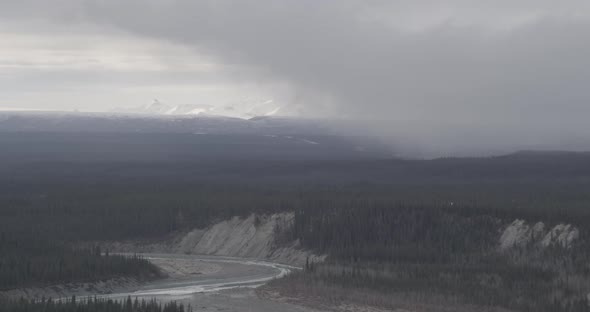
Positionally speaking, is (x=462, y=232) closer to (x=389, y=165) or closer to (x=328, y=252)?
(x=328, y=252)

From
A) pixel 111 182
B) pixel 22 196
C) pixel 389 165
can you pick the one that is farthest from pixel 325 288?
pixel 389 165

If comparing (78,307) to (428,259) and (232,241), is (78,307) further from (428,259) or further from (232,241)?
(232,241)

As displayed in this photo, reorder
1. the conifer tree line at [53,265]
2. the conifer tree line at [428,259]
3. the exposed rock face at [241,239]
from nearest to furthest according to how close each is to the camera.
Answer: the conifer tree line at [428,259] → the conifer tree line at [53,265] → the exposed rock face at [241,239]

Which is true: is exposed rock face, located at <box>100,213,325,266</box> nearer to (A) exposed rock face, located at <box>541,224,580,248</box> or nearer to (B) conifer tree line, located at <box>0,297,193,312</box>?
(A) exposed rock face, located at <box>541,224,580,248</box>

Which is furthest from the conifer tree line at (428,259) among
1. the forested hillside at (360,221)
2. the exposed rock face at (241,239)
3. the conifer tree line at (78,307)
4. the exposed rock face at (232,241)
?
the conifer tree line at (78,307)

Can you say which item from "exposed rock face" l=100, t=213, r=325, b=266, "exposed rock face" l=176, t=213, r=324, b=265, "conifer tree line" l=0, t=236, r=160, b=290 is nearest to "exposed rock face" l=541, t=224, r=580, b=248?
"exposed rock face" l=176, t=213, r=324, b=265

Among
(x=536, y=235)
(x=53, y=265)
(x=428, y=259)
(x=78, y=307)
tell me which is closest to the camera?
(x=78, y=307)

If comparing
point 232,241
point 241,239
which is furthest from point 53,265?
point 232,241

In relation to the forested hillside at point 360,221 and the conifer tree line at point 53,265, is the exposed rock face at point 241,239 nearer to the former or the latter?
the forested hillside at point 360,221
